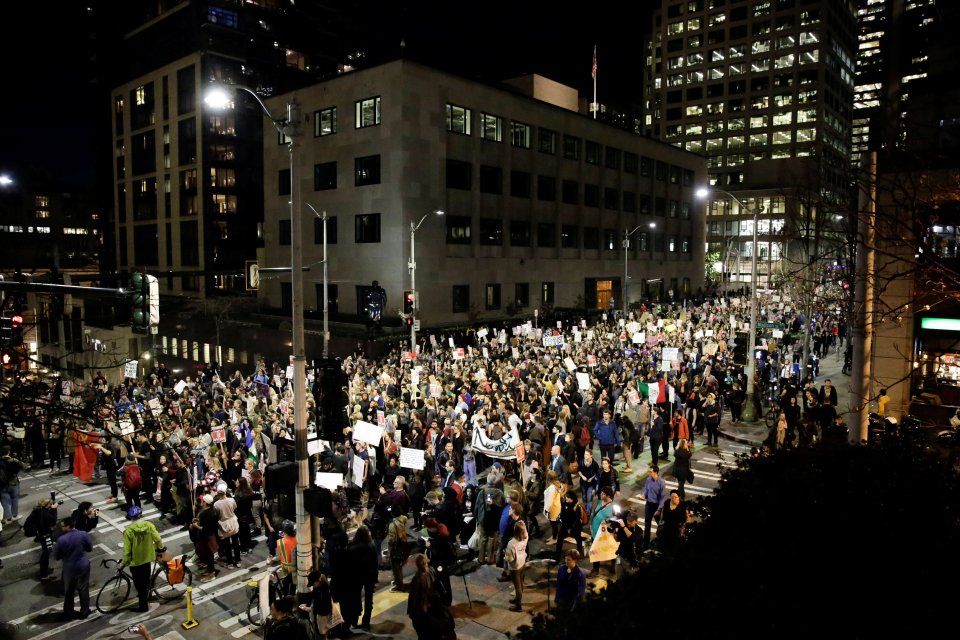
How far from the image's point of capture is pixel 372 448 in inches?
675

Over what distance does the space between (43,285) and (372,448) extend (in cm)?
937

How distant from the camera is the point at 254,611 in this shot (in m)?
11.4

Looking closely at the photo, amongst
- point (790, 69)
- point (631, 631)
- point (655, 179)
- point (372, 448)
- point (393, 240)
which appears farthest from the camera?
point (790, 69)

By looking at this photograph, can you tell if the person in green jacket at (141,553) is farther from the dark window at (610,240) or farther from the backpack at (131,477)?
the dark window at (610,240)

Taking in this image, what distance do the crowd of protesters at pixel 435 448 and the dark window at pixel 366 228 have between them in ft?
64.5

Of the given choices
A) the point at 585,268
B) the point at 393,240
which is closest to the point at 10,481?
the point at 393,240

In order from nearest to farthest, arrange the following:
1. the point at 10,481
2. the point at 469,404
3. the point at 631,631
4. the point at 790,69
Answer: the point at 631,631
the point at 10,481
the point at 469,404
the point at 790,69

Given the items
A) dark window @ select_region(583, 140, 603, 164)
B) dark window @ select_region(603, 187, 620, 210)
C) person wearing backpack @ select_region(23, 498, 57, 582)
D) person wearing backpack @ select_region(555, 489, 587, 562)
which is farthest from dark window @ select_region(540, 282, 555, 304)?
person wearing backpack @ select_region(23, 498, 57, 582)

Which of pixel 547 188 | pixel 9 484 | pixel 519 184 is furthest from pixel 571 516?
pixel 547 188

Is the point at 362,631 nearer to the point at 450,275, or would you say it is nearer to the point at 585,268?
the point at 450,275

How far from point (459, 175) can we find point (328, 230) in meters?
11.2

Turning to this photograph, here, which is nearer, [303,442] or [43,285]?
[43,285]

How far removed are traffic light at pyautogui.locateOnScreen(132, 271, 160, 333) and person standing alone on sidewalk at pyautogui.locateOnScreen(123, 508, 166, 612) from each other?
3610mm

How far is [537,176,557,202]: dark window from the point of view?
5816 cm
